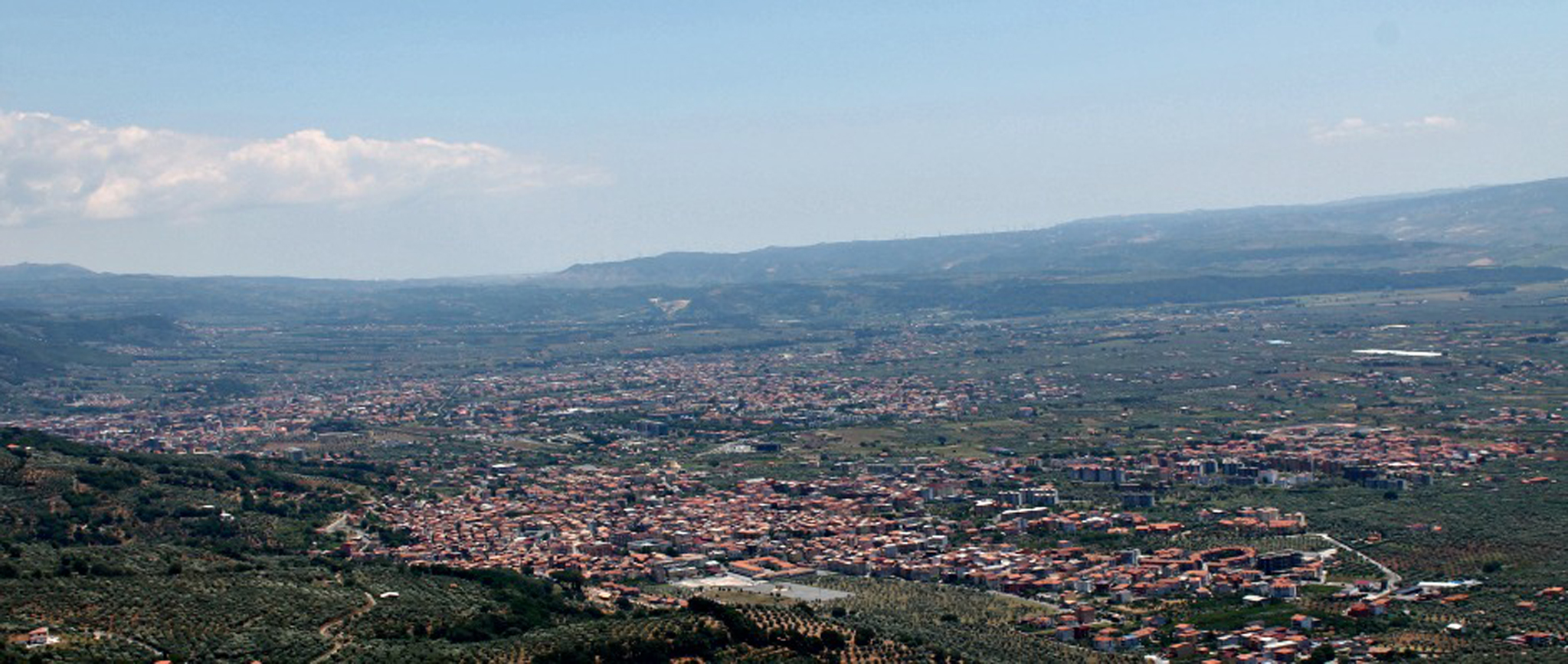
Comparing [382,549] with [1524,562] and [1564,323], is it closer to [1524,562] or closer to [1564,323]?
[1524,562]

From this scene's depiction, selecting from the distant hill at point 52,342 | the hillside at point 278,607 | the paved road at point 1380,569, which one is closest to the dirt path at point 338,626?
the hillside at point 278,607

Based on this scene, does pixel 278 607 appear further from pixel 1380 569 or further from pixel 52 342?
pixel 52 342

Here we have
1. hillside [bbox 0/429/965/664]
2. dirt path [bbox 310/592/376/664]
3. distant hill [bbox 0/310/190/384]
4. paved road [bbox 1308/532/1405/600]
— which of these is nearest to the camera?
dirt path [bbox 310/592/376/664]

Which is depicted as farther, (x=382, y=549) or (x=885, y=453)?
(x=885, y=453)

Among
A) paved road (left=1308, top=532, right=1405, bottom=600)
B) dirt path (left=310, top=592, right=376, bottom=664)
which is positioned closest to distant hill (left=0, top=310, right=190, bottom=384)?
dirt path (left=310, top=592, right=376, bottom=664)

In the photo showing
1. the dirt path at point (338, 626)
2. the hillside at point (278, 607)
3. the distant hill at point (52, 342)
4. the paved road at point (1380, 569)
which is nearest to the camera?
the dirt path at point (338, 626)

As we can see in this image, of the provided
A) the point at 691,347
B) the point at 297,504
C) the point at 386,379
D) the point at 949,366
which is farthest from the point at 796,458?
the point at 691,347

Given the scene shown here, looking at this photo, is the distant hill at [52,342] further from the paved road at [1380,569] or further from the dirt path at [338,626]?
the paved road at [1380,569]

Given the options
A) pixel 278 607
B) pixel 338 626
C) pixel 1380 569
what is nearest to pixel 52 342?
pixel 278 607

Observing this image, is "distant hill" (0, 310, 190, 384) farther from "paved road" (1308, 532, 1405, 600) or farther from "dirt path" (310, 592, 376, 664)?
"paved road" (1308, 532, 1405, 600)

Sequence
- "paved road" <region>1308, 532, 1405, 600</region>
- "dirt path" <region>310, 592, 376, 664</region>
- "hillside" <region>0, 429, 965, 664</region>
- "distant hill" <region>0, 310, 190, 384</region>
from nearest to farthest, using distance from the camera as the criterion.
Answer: "dirt path" <region>310, 592, 376, 664</region> → "hillside" <region>0, 429, 965, 664</region> → "paved road" <region>1308, 532, 1405, 600</region> → "distant hill" <region>0, 310, 190, 384</region>

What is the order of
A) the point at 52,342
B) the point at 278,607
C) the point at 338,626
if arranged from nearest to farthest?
1. the point at 338,626
2. the point at 278,607
3. the point at 52,342
